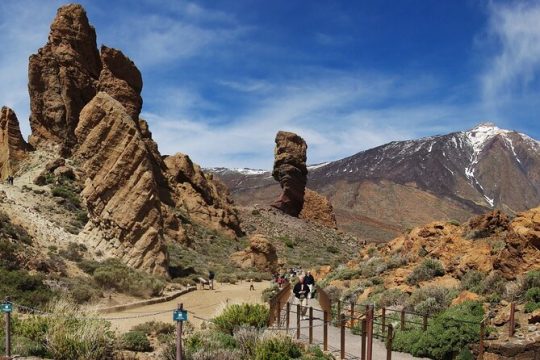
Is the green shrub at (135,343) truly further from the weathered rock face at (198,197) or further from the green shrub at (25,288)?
the weathered rock face at (198,197)

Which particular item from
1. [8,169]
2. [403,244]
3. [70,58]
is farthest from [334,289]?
[70,58]

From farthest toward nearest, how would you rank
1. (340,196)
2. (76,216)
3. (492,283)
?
1. (340,196)
2. (76,216)
3. (492,283)

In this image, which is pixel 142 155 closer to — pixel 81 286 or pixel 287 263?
pixel 81 286

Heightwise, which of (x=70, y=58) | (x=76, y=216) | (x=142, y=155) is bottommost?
(x=76, y=216)

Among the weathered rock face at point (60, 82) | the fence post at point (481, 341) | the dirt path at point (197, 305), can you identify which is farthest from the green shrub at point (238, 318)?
the weathered rock face at point (60, 82)

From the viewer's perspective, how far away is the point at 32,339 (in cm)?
1129

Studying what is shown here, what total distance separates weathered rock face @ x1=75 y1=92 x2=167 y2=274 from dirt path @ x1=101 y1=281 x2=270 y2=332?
10.1 ft

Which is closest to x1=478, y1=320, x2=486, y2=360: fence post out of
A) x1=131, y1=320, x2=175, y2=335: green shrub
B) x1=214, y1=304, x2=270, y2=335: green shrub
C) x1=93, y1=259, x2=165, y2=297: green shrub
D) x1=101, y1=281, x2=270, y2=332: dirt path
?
A: x1=214, y1=304, x2=270, y2=335: green shrub

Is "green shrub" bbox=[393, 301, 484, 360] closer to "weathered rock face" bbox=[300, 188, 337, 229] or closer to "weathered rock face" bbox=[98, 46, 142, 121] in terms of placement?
"weathered rock face" bbox=[98, 46, 142, 121]

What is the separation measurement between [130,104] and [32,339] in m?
37.4

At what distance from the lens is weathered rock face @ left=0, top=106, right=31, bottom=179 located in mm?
40250

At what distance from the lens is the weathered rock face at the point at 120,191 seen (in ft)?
87.4

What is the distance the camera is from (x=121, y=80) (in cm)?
4691

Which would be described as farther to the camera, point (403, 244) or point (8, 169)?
point (8, 169)
